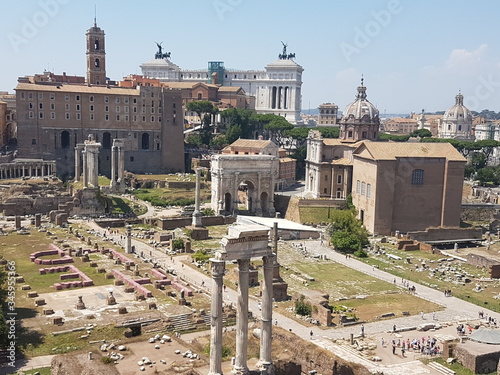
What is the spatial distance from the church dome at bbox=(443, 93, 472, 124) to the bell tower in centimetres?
7125

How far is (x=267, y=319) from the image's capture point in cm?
2253

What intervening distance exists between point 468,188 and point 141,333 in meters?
60.3

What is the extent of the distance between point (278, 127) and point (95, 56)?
30.5 m

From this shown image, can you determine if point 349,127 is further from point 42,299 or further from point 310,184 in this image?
point 42,299

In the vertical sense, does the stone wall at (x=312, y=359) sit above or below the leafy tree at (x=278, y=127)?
below

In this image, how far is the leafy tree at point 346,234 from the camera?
50.9 meters

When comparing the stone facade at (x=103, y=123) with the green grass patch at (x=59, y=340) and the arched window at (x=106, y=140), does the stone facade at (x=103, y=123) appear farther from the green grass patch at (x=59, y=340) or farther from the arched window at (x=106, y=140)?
the green grass patch at (x=59, y=340)

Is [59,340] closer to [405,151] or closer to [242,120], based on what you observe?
[405,151]

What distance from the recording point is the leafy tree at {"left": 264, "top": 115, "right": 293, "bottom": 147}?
9525 centimetres

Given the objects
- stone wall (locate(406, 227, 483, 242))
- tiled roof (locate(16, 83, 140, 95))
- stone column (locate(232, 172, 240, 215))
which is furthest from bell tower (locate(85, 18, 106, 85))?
stone wall (locate(406, 227, 483, 242))

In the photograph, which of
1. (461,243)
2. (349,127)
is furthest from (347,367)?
(349,127)

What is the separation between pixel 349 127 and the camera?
75.6 meters

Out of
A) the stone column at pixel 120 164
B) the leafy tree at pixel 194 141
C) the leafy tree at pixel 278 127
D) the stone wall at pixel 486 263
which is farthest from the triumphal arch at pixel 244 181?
the leafy tree at pixel 278 127

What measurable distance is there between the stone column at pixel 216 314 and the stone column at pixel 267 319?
178 cm
